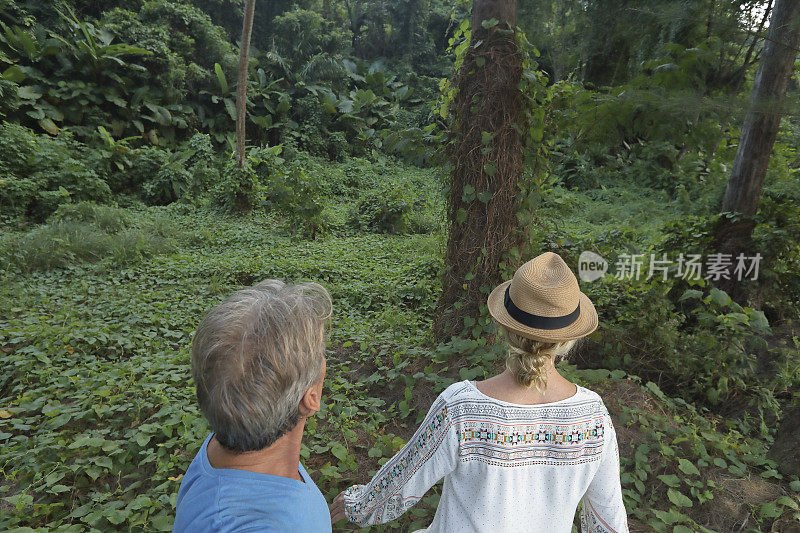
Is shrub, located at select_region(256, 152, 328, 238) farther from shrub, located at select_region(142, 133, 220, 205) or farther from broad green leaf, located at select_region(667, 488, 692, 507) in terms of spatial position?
broad green leaf, located at select_region(667, 488, 692, 507)

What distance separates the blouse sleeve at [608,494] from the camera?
1297 mm

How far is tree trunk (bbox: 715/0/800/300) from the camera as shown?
3891 millimetres

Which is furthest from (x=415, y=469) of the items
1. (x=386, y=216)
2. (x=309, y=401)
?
(x=386, y=216)

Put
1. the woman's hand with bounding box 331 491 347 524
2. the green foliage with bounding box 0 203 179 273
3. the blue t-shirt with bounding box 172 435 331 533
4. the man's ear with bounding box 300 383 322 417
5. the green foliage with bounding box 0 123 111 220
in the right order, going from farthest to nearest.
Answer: the green foliage with bounding box 0 123 111 220
the green foliage with bounding box 0 203 179 273
the woman's hand with bounding box 331 491 347 524
the man's ear with bounding box 300 383 322 417
the blue t-shirt with bounding box 172 435 331 533

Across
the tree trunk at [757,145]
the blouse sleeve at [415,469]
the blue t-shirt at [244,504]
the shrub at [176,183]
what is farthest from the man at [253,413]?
the shrub at [176,183]

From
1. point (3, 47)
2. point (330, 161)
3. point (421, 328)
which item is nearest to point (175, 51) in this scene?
point (3, 47)

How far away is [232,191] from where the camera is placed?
30.3ft

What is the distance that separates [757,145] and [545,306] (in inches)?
193

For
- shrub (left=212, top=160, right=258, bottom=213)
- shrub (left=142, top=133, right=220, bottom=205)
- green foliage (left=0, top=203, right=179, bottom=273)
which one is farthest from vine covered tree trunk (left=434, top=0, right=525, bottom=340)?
shrub (left=142, top=133, right=220, bottom=205)

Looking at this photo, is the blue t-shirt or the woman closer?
the blue t-shirt

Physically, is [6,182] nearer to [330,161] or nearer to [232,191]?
[232,191]

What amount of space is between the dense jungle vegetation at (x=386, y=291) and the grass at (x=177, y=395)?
2 centimetres

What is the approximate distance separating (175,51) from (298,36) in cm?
514

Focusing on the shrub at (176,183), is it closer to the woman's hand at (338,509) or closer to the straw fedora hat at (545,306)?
the woman's hand at (338,509)
